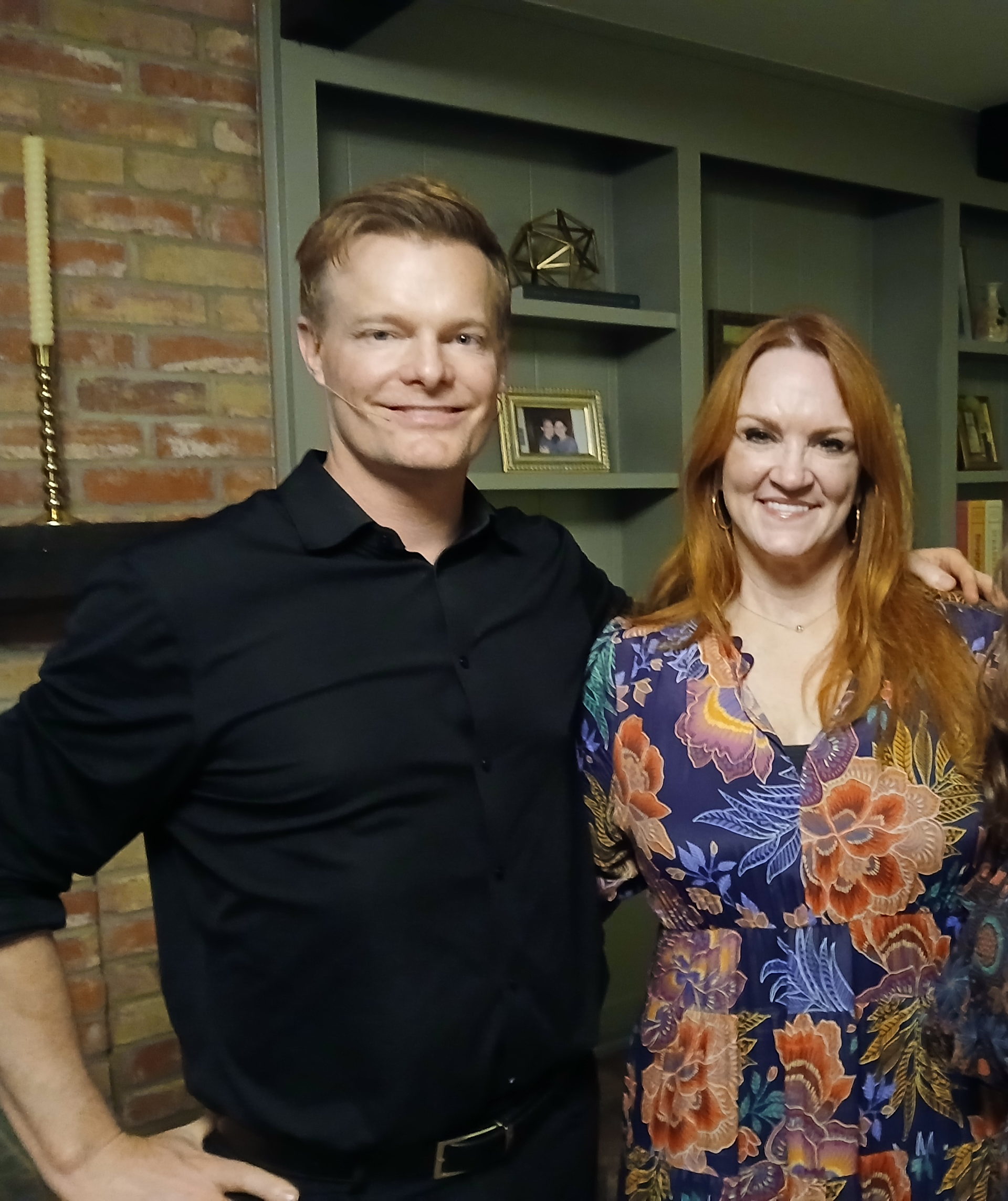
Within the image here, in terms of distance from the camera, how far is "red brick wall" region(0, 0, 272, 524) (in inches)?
69.6

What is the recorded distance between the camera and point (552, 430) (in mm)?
2512

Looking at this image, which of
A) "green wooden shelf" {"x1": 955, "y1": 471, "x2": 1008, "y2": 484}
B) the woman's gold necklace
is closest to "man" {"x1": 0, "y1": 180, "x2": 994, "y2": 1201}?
the woman's gold necklace

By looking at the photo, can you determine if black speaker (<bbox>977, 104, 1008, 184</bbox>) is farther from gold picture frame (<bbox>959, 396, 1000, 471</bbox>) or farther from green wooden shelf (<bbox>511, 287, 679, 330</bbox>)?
green wooden shelf (<bbox>511, 287, 679, 330</bbox>)

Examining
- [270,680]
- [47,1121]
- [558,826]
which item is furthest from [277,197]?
[47,1121]

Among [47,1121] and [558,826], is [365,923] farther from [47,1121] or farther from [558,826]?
[47,1121]

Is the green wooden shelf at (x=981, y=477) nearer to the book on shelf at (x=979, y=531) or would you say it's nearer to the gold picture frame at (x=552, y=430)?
the book on shelf at (x=979, y=531)

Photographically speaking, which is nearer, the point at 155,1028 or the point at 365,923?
the point at 365,923

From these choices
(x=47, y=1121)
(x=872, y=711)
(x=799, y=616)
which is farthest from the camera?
(x=799, y=616)

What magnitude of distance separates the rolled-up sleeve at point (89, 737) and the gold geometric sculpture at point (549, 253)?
1.61m

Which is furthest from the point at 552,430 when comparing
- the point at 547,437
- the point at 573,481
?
the point at 573,481

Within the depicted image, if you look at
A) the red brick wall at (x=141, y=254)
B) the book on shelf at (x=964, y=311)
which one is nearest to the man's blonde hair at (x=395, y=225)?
the red brick wall at (x=141, y=254)

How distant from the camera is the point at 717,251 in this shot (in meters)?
2.83

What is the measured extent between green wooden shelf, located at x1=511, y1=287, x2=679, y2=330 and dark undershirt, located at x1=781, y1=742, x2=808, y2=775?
1.31 meters

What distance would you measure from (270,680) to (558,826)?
0.38m
